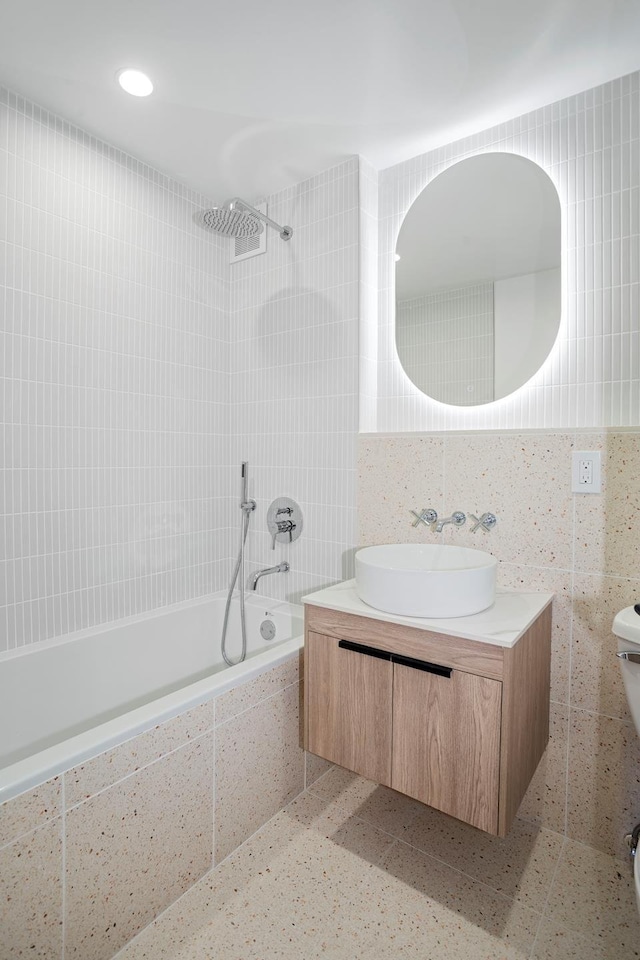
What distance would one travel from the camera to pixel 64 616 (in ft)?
6.34

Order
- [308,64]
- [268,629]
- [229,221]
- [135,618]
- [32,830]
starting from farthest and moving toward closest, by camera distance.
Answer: [268,629] → [135,618] → [229,221] → [308,64] → [32,830]

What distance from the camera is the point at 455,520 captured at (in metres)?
1.84

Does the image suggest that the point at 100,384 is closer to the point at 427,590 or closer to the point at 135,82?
the point at 135,82

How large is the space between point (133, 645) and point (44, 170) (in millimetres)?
1816

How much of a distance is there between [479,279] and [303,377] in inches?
32.4

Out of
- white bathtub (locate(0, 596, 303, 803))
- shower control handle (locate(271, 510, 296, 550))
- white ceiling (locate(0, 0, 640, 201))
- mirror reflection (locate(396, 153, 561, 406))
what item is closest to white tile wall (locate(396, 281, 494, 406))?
mirror reflection (locate(396, 153, 561, 406))

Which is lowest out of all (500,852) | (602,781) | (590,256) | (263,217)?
(500,852)

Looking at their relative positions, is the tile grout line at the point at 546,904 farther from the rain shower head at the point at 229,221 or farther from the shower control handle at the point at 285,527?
the rain shower head at the point at 229,221

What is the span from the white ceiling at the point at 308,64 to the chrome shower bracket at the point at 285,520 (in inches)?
57.9

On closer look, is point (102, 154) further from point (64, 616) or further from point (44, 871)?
point (44, 871)

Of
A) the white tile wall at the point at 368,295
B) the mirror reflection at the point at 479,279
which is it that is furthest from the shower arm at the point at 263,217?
the mirror reflection at the point at 479,279

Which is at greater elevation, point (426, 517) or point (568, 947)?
point (426, 517)

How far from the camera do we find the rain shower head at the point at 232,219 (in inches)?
71.7

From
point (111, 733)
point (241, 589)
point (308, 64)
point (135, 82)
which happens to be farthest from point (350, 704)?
point (135, 82)
